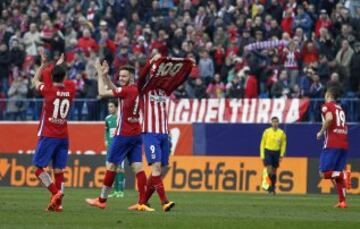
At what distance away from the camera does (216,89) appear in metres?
37.0

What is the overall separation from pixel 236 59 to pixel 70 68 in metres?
6.40

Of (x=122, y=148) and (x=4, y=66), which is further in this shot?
(x=4, y=66)

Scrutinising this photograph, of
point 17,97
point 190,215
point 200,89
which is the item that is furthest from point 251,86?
point 190,215

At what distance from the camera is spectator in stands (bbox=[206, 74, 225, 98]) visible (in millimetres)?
36938

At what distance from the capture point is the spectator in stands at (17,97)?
3941cm

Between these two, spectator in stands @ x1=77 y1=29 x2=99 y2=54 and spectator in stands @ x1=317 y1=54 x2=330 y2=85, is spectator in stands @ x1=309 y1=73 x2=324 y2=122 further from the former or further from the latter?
spectator in stands @ x1=77 y1=29 x2=99 y2=54

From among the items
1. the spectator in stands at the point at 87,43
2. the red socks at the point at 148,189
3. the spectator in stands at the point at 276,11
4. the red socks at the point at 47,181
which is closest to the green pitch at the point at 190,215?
the red socks at the point at 148,189

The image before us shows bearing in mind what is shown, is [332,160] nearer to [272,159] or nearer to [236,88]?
[272,159]

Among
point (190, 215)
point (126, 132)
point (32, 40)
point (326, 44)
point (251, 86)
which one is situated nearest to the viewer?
point (190, 215)

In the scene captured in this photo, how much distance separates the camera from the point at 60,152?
20672 mm

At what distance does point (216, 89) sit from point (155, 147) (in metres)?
16.2

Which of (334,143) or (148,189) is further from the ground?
(334,143)

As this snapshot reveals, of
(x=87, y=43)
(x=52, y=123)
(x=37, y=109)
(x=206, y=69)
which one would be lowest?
(x=52, y=123)

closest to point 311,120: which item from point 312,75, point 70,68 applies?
point 312,75
